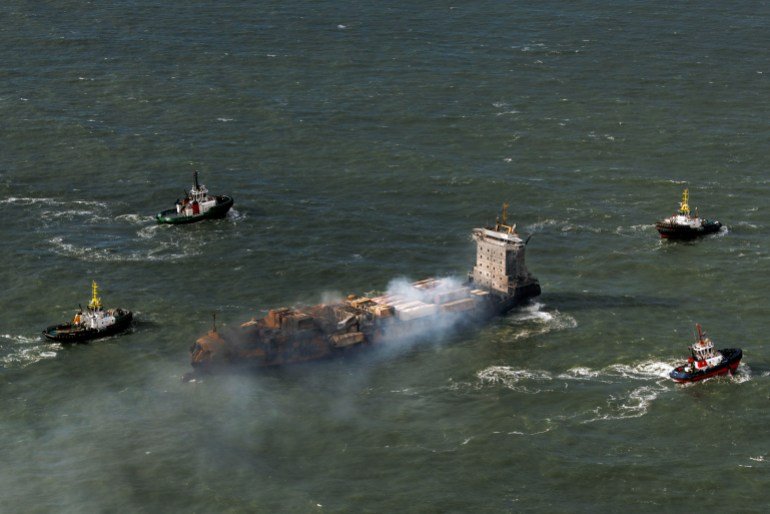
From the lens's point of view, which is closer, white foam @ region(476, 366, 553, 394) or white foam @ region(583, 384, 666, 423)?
white foam @ region(583, 384, 666, 423)

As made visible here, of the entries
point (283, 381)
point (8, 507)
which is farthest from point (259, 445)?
point (8, 507)

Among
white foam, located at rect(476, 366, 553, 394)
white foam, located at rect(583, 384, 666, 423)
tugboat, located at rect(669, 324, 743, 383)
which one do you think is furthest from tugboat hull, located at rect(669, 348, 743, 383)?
white foam, located at rect(476, 366, 553, 394)

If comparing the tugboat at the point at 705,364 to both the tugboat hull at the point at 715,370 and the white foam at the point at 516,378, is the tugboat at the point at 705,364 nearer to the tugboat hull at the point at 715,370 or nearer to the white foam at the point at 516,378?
the tugboat hull at the point at 715,370

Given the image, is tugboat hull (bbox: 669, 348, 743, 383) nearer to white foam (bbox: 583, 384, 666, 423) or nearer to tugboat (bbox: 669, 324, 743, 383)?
tugboat (bbox: 669, 324, 743, 383)

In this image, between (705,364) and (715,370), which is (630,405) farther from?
(715,370)

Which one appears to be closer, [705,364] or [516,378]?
[705,364]

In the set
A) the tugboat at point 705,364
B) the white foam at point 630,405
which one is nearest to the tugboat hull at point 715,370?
the tugboat at point 705,364

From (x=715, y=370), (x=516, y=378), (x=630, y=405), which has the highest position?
(x=715, y=370)

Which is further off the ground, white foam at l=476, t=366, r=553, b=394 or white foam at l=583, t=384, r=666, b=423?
white foam at l=476, t=366, r=553, b=394

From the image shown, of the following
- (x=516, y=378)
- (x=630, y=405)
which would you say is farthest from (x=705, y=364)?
(x=516, y=378)
